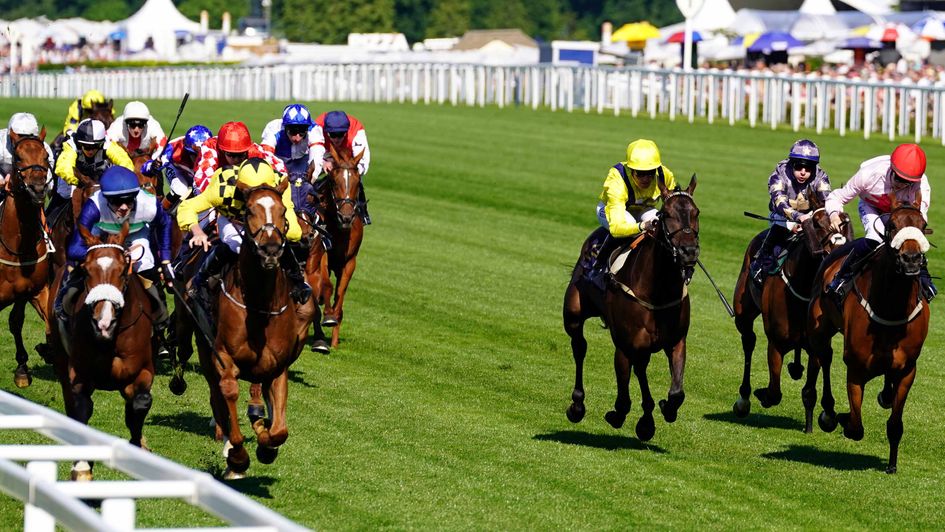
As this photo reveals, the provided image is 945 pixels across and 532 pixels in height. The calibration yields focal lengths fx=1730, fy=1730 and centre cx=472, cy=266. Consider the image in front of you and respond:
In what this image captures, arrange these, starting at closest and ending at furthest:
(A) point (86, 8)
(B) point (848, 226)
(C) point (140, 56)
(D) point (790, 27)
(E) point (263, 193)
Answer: (E) point (263, 193)
(B) point (848, 226)
(D) point (790, 27)
(C) point (140, 56)
(A) point (86, 8)

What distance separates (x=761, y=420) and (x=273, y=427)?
13.4 ft

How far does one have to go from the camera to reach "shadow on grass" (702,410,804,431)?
1172 cm

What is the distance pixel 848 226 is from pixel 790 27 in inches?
1430

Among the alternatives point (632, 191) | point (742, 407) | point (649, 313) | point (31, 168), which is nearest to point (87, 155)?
point (31, 168)

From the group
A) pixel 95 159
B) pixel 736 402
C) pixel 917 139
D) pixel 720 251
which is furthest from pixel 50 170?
pixel 917 139

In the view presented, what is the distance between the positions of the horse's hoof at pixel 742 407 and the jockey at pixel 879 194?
56.1 inches

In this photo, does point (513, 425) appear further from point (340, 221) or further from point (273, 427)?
point (340, 221)

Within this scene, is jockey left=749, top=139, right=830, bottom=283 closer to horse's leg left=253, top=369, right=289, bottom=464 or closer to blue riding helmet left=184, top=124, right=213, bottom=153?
horse's leg left=253, top=369, right=289, bottom=464

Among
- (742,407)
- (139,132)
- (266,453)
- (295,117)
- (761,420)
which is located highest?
(295,117)

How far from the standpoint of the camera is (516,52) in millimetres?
63719

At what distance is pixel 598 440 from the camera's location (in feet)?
36.2

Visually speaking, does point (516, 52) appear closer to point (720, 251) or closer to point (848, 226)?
point (720, 251)

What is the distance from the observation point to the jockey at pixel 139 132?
1447 centimetres

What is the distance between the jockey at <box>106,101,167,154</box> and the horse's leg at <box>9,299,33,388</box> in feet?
6.67
